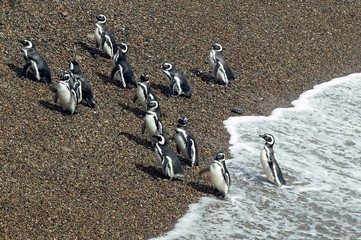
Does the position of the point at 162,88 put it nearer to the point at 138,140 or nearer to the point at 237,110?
the point at 237,110

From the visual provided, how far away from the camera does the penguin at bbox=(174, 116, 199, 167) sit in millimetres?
12445

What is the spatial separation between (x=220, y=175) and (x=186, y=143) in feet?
3.31

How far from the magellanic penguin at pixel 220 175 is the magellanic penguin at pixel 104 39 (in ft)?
13.8

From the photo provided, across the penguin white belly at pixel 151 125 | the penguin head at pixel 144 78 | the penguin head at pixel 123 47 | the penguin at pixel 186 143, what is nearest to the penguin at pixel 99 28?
the penguin head at pixel 123 47

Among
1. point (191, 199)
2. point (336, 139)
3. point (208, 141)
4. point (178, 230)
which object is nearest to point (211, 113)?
point (208, 141)

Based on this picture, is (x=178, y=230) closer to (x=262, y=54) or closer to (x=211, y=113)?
(x=211, y=113)

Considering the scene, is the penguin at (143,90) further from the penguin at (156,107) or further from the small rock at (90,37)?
the small rock at (90,37)

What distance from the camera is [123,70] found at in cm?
1445

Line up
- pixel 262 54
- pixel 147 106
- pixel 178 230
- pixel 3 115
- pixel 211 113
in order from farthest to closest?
1. pixel 262 54
2. pixel 211 113
3. pixel 147 106
4. pixel 3 115
5. pixel 178 230

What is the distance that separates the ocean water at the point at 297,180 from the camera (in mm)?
11273

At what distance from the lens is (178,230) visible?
10.8 metres

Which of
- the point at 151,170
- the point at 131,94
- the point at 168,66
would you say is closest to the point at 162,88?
the point at 168,66

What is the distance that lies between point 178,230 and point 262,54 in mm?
7189

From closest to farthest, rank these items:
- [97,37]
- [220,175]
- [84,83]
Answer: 1. [220,175]
2. [84,83]
3. [97,37]
